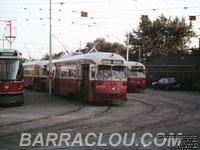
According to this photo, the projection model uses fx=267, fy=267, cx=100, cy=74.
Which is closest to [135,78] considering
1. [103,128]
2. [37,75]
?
[37,75]

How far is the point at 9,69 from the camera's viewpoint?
557 inches

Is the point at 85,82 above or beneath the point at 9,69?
beneath

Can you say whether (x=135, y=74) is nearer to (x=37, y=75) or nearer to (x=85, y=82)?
(x=37, y=75)

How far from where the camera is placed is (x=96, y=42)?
333 ft

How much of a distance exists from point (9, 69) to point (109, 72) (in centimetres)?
540

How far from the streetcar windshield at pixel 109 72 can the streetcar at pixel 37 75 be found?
12389 millimetres

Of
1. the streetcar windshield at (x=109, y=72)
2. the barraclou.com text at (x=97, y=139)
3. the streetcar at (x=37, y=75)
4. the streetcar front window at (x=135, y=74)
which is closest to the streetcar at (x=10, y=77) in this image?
the streetcar windshield at (x=109, y=72)

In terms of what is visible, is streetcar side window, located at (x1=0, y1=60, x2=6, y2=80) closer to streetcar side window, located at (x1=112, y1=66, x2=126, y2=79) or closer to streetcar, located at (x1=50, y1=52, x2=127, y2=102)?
streetcar, located at (x1=50, y1=52, x2=127, y2=102)

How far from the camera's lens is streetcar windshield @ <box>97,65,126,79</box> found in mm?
14876

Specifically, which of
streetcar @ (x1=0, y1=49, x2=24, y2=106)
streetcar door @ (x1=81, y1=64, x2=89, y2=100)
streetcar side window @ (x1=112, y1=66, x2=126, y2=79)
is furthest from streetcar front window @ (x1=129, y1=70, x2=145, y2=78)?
streetcar @ (x1=0, y1=49, x2=24, y2=106)

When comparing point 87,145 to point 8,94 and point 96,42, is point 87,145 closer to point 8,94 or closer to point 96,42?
point 8,94

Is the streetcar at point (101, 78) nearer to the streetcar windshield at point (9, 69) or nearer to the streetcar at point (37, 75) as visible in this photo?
the streetcar windshield at point (9, 69)

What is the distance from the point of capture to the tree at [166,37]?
57094 mm

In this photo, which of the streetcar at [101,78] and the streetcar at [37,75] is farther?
the streetcar at [37,75]
